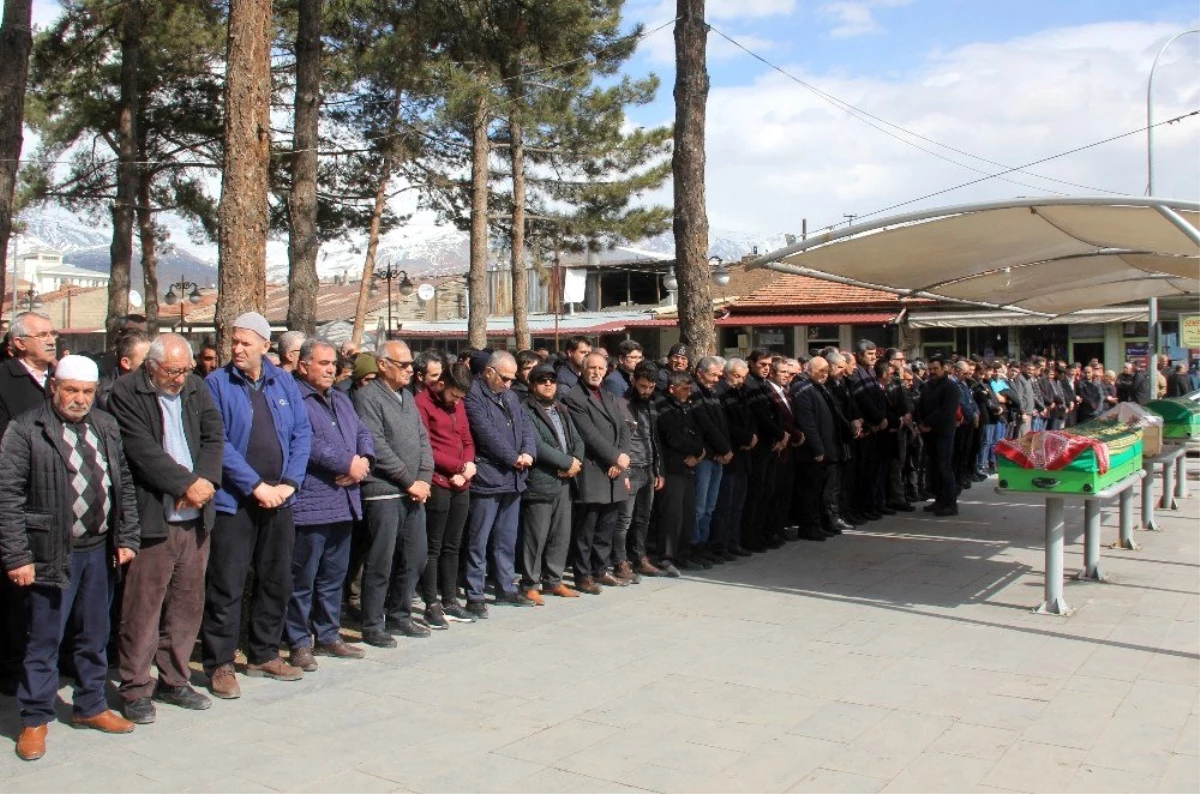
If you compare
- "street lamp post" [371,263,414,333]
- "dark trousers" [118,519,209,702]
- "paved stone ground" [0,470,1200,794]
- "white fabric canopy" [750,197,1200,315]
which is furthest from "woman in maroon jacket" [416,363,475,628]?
"street lamp post" [371,263,414,333]

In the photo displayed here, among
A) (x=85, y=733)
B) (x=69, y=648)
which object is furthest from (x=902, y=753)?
(x=69, y=648)

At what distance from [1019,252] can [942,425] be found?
206 cm

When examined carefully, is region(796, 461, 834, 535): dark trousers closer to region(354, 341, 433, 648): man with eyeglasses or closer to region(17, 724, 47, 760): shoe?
region(354, 341, 433, 648): man with eyeglasses

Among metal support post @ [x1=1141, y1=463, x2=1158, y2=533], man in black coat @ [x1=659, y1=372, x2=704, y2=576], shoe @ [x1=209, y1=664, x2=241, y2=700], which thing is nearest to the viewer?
shoe @ [x1=209, y1=664, x2=241, y2=700]

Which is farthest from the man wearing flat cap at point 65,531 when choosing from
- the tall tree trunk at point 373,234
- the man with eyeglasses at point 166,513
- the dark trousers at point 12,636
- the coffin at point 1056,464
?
the tall tree trunk at point 373,234

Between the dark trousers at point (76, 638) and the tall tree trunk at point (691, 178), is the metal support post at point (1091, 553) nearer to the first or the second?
the tall tree trunk at point (691, 178)

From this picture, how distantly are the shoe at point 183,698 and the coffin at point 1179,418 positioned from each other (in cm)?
958

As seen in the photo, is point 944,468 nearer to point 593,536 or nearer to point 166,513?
point 593,536

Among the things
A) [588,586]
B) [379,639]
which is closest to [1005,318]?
[588,586]

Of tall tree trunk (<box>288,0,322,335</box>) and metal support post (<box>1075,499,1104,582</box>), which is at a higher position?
tall tree trunk (<box>288,0,322,335</box>)

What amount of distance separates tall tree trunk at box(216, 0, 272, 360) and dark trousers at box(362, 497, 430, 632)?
78.1 inches

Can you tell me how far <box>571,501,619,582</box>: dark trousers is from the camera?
834 cm

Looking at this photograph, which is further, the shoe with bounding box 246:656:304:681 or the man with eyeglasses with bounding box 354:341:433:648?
the man with eyeglasses with bounding box 354:341:433:648

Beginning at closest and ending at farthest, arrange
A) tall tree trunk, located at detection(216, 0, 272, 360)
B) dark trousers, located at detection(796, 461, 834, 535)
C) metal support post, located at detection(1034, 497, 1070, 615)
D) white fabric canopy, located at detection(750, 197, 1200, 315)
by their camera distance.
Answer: metal support post, located at detection(1034, 497, 1070, 615)
tall tree trunk, located at detection(216, 0, 272, 360)
white fabric canopy, located at detection(750, 197, 1200, 315)
dark trousers, located at detection(796, 461, 834, 535)
